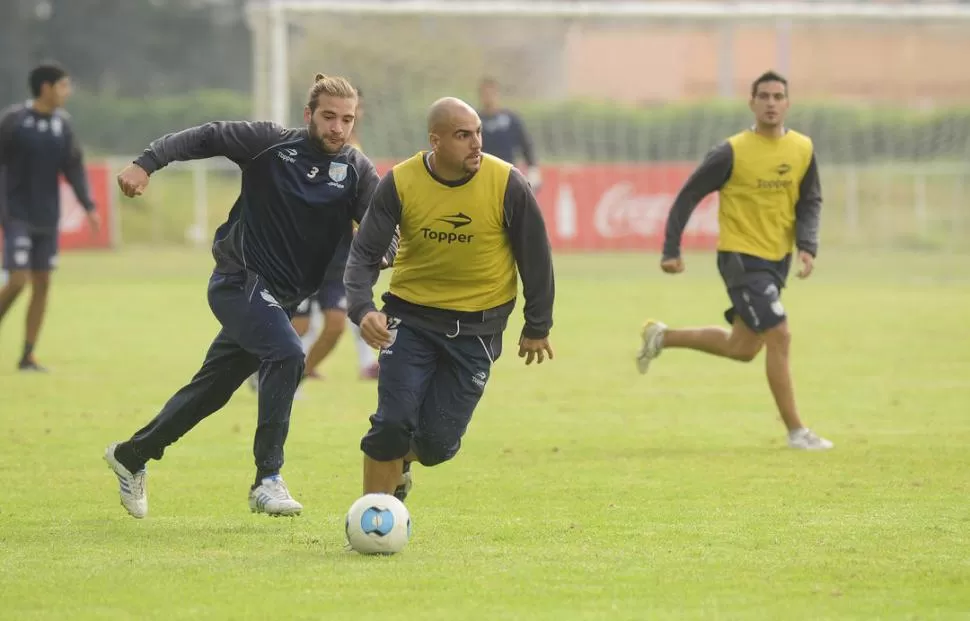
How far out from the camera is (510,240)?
7.66 meters

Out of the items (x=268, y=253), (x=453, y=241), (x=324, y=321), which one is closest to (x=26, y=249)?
(x=324, y=321)

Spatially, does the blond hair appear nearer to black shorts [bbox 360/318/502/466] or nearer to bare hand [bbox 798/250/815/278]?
black shorts [bbox 360/318/502/466]

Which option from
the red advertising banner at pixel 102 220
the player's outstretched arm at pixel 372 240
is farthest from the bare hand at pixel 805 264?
the red advertising banner at pixel 102 220

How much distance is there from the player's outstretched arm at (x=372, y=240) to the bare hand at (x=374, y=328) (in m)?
0.11

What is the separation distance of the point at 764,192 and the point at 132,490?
4838 millimetres

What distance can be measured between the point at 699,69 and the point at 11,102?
25.2m

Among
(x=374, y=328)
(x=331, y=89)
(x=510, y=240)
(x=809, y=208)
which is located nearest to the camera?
(x=374, y=328)

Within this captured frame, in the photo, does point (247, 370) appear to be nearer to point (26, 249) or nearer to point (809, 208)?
point (809, 208)

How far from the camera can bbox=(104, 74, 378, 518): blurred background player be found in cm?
810

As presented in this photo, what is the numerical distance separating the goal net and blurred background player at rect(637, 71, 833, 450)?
1402cm

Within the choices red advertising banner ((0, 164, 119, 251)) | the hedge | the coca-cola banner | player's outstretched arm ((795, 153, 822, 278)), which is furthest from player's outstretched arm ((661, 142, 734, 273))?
red advertising banner ((0, 164, 119, 251))

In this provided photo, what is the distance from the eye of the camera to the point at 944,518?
320 inches

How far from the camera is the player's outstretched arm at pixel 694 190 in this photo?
11258 millimetres

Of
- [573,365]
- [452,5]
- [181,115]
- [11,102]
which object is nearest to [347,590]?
[573,365]
